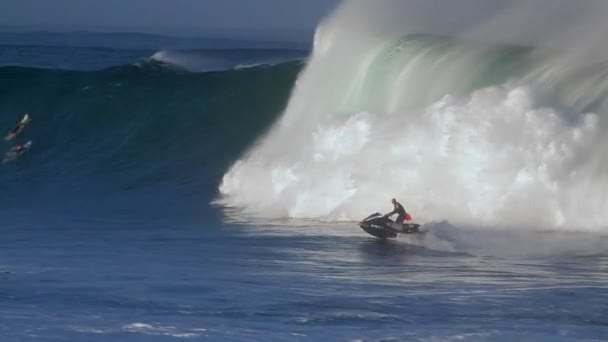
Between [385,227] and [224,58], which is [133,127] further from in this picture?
[385,227]

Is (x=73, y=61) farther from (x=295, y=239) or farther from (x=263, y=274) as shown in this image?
(x=263, y=274)

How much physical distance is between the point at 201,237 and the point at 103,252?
1866mm

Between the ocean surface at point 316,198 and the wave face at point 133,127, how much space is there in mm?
67

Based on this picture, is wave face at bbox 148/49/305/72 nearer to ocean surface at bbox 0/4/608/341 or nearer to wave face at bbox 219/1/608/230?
ocean surface at bbox 0/4/608/341

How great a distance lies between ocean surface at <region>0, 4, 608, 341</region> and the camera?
38.9 feet

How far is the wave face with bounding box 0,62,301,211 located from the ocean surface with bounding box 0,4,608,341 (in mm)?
67

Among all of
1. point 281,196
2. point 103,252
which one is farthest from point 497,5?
point 103,252

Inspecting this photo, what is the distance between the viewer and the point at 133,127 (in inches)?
1069

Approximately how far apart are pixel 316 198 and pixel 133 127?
27.6 ft

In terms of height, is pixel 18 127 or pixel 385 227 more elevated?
pixel 18 127

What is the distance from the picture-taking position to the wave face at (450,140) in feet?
59.5

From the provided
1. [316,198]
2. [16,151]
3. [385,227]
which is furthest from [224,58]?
[385,227]

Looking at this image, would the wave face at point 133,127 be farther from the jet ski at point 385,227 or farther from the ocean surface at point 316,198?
the jet ski at point 385,227

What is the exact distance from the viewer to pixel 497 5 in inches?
1010
